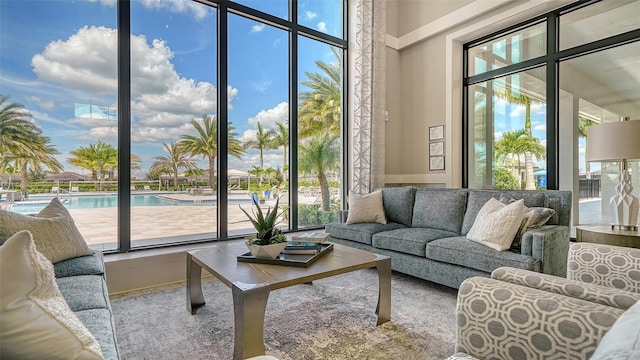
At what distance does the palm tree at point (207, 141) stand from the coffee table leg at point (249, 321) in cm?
220

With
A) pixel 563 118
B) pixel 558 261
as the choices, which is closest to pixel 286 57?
pixel 563 118

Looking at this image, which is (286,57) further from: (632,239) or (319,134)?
(632,239)

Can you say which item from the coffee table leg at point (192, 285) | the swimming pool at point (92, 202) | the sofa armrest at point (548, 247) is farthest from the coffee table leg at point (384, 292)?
the swimming pool at point (92, 202)

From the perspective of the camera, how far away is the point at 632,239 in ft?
7.75

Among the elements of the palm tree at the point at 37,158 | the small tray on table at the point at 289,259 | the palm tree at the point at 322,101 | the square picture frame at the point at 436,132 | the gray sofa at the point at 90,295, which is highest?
the palm tree at the point at 322,101

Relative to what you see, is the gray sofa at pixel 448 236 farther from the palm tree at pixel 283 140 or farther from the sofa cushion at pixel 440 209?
the palm tree at pixel 283 140

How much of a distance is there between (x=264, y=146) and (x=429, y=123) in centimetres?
232

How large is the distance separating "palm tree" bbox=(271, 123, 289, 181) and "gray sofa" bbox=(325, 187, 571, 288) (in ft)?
3.07

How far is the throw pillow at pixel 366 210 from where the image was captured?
146 inches

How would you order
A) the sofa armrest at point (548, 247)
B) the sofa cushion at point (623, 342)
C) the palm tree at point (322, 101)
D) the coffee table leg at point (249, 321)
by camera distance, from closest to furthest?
the sofa cushion at point (623, 342) → the coffee table leg at point (249, 321) → the sofa armrest at point (548, 247) → the palm tree at point (322, 101)

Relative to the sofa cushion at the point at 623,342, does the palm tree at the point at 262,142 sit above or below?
above

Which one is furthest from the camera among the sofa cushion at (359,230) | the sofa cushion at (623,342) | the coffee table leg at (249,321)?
the sofa cushion at (359,230)

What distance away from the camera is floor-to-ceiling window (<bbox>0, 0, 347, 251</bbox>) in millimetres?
2729

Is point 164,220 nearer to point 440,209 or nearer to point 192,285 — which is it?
point 192,285
